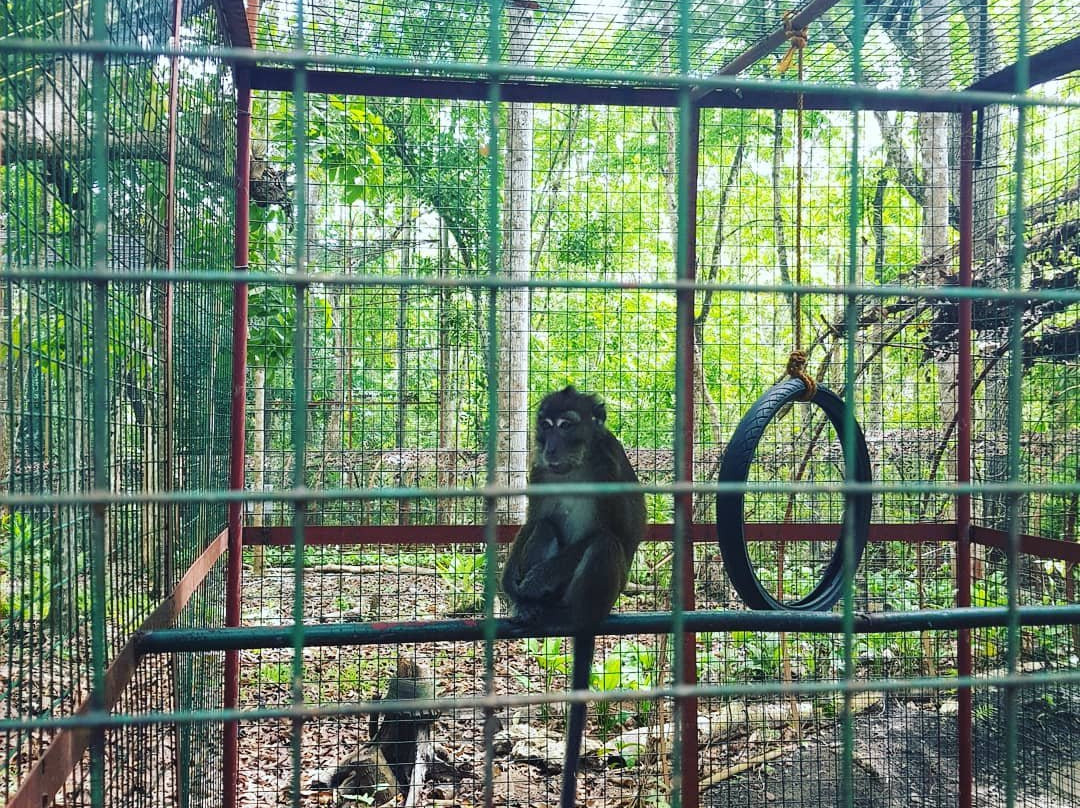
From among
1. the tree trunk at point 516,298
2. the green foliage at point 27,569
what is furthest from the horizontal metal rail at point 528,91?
the green foliage at point 27,569

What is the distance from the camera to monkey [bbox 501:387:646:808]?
346 cm

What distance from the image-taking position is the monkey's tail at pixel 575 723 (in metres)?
3.26

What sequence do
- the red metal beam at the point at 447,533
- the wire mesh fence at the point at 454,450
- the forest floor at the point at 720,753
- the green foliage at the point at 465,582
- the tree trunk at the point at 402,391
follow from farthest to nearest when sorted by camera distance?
the green foliage at the point at 465,582 < the tree trunk at the point at 402,391 < the forest floor at the point at 720,753 < the red metal beam at the point at 447,533 < the wire mesh fence at the point at 454,450

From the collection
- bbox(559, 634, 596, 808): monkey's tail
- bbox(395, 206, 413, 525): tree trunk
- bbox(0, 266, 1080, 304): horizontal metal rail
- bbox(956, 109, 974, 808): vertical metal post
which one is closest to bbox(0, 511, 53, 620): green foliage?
bbox(0, 266, 1080, 304): horizontal metal rail

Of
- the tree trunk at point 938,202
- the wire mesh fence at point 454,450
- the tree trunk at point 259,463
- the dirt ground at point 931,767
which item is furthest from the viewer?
the tree trunk at point 938,202

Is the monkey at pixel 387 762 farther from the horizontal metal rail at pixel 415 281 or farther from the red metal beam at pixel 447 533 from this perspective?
the horizontal metal rail at pixel 415 281

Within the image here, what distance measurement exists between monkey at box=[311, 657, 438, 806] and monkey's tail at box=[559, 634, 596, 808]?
6.51 feet

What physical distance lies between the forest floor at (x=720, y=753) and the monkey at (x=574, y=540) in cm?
138

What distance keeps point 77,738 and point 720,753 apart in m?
5.01

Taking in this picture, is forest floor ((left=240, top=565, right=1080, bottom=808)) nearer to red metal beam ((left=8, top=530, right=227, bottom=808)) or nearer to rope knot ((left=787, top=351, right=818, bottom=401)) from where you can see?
red metal beam ((left=8, top=530, right=227, bottom=808))

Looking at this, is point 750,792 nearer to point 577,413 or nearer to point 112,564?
point 577,413

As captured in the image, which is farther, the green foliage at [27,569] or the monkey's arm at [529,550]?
the monkey's arm at [529,550]

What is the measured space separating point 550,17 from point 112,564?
3238 millimetres

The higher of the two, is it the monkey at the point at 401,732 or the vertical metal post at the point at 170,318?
the vertical metal post at the point at 170,318
